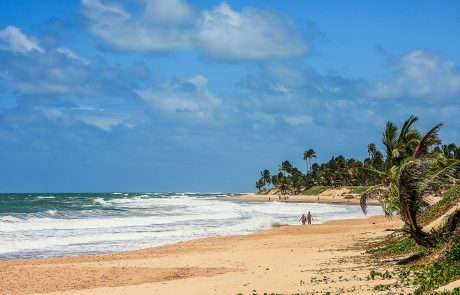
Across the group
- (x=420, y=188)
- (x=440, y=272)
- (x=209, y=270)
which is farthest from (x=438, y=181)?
(x=209, y=270)

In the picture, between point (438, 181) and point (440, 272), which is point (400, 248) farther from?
point (440, 272)

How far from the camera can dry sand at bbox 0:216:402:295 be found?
16969 millimetres

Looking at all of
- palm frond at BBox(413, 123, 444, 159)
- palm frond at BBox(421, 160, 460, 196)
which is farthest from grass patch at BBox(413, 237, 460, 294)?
palm frond at BBox(413, 123, 444, 159)

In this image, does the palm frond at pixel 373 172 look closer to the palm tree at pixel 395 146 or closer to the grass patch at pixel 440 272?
the palm tree at pixel 395 146

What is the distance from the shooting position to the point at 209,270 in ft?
74.1

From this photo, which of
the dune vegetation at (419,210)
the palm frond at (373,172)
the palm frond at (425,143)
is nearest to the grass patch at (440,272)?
the dune vegetation at (419,210)

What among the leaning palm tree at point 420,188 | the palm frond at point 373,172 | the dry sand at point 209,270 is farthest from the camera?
the palm frond at point 373,172

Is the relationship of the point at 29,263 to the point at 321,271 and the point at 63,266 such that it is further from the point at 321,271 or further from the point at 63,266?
the point at 321,271

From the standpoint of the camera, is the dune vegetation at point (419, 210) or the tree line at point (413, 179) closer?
the dune vegetation at point (419, 210)

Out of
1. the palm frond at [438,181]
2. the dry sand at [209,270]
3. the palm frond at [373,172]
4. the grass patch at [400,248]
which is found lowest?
the dry sand at [209,270]

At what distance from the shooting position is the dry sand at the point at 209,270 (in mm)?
16969

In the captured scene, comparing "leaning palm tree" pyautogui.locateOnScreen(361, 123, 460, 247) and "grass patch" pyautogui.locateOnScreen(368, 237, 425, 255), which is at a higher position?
"leaning palm tree" pyautogui.locateOnScreen(361, 123, 460, 247)

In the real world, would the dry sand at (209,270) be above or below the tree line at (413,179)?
below

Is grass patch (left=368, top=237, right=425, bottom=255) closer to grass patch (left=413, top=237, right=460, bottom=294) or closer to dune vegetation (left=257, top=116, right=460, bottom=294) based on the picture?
dune vegetation (left=257, top=116, right=460, bottom=294)
